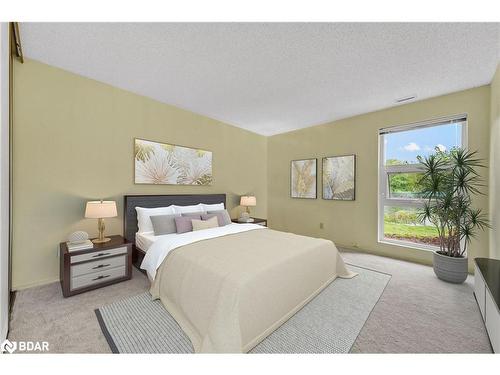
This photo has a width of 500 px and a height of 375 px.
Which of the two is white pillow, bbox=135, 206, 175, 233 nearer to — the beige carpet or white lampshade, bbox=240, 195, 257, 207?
the beige carpet

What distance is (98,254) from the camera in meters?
2.35

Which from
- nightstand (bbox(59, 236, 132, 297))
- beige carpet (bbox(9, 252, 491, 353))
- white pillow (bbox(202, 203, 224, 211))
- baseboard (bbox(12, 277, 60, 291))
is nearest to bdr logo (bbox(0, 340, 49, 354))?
beige carpet (bbox(9, 252, 491, 353))

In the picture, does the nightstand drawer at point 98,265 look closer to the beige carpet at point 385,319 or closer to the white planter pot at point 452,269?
the beige carpet at point 385,319

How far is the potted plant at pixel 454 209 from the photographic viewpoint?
255cm

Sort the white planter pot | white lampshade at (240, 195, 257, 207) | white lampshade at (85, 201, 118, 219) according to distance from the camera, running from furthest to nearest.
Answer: white lampshade at (240, 195, 257, 207) → the white planter pot → white lampshade at (85, 201, 118, 219)

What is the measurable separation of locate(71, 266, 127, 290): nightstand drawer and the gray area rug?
0.49 m

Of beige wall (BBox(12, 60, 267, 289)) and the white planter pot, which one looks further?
the white planter pot

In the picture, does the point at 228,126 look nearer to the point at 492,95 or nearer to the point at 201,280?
the point at 201,280

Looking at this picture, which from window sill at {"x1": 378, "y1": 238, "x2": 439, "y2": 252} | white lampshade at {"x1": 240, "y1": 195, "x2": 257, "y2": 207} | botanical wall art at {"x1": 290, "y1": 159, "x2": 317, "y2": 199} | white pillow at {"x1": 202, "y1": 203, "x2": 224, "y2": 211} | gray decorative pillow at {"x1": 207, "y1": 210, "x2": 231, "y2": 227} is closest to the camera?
window sill at {"x1": 378, "y1": 238, "x2": 439, "y2": 252}

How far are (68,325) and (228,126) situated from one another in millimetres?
3903

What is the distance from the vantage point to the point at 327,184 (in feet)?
14.2

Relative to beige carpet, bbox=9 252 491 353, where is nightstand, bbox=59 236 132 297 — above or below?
above

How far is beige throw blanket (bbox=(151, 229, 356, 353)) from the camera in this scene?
1449 millimetres
